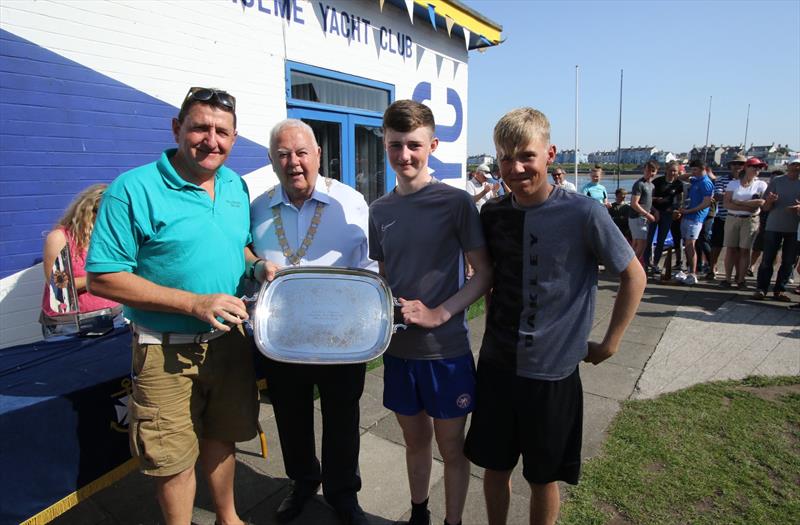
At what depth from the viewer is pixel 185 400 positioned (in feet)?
6.20

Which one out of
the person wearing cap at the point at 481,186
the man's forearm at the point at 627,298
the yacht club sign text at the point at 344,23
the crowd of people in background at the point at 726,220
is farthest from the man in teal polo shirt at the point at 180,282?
the person wearing cap at the point at 481,186

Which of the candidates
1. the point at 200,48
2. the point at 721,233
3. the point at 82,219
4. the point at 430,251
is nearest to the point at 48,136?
the point at 82,219

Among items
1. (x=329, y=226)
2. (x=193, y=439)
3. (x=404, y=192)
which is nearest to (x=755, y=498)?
(x=404, y=192)

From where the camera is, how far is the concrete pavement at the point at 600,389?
8.13 feet

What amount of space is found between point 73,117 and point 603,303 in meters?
6.32

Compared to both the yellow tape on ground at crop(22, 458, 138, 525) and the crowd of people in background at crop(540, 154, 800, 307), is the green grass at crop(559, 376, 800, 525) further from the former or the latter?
the crowd of people in background at crop(540, 154, 800, 307)

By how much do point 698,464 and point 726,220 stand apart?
18.8 feet

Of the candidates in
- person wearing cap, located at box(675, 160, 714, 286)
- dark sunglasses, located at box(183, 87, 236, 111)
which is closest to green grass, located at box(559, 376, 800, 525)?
dark sunglasses, located at box(183, 87, 236, 111)

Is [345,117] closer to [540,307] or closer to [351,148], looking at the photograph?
[351,148]

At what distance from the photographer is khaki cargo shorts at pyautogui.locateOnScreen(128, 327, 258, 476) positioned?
1.81 metres

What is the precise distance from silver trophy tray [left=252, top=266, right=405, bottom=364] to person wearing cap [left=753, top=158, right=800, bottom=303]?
21.5ft

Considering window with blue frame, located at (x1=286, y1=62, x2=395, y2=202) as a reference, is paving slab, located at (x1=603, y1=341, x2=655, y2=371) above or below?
below

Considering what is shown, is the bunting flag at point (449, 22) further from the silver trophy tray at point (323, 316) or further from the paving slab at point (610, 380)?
the silver trophy tray at point (323, 316)

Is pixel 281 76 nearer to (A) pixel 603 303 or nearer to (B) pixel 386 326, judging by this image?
(B) pixel 386 326
